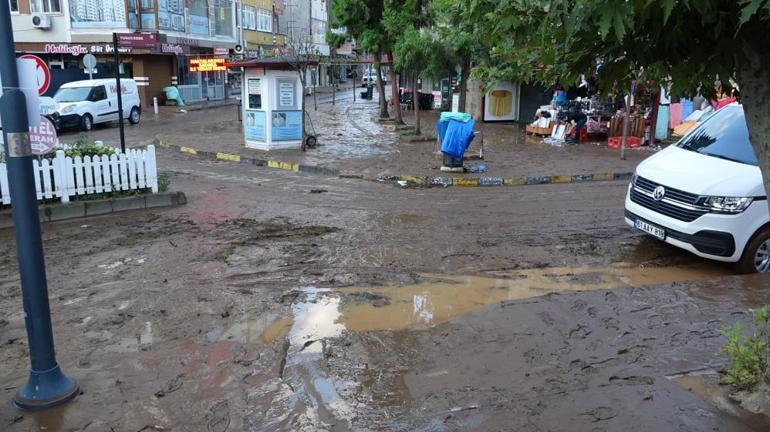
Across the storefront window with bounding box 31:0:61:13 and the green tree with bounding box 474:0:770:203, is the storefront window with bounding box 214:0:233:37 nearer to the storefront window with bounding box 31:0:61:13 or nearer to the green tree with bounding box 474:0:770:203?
the storefront window with bounding box 31:0:61:13

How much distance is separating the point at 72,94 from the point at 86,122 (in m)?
1.60

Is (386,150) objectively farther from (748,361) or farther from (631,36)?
(631,36)

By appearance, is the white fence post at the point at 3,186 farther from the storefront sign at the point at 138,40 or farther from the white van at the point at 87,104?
the storefront sign at the point at 138,40

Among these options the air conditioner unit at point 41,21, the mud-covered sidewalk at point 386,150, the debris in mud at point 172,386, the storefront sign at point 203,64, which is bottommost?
the debris in mud at point 172,386

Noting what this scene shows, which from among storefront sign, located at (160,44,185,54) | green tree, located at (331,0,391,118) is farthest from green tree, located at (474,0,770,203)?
storefront sign, located at (160,44,185,54)

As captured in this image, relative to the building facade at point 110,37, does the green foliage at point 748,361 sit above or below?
below

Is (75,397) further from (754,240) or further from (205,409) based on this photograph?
(754,240)

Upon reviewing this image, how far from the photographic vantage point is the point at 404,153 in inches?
688

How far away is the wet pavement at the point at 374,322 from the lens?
163 inches

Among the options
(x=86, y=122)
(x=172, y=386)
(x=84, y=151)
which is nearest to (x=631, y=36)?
(x=172, y=386)

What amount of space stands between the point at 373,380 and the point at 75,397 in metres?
2.10

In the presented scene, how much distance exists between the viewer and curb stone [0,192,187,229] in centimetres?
941

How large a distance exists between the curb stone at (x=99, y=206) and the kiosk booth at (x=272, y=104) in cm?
725

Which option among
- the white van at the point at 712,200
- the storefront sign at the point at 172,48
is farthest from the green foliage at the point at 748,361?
the storefront sign at the point at 172,48
